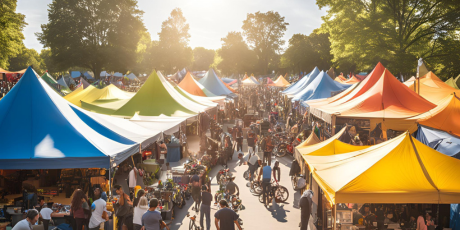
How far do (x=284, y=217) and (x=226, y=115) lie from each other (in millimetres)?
19535

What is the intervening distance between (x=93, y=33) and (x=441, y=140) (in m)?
45.5

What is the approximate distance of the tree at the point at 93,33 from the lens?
4303cm

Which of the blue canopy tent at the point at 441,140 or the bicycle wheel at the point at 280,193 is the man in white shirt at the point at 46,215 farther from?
the blue canopy tent at the point at 441,140

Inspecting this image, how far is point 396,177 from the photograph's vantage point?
6.02 metres

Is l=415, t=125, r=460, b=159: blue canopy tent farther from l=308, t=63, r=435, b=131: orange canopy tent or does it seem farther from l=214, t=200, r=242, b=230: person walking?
l=214, t=200, r=242, b=230: person walking

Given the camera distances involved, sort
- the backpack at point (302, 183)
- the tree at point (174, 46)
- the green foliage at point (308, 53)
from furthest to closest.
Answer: the tree at point (174, 46) < the green foliage at point (308, 53) < the backpack at point (302, 183)

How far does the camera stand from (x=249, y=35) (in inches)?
3086

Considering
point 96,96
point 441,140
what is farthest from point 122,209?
point 96,96

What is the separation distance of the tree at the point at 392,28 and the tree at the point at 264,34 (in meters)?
48.8

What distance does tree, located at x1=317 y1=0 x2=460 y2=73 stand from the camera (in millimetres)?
25125

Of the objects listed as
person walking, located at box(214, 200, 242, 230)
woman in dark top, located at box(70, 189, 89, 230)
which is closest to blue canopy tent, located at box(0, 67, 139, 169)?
woman in dark top, located at box(70, 189, 89, 230)

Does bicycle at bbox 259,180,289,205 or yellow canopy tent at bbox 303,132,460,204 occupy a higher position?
yellow canopy tent at bbox 303,132,460,204

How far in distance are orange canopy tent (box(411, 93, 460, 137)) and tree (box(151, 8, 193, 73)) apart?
6391 centimetres

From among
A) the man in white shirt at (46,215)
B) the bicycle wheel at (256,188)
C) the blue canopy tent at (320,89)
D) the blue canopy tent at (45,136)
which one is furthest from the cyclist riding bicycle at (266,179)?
the blue canopy tent at (320,89)
